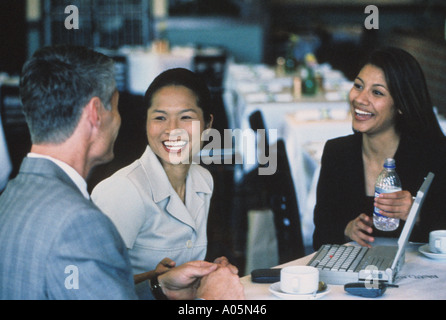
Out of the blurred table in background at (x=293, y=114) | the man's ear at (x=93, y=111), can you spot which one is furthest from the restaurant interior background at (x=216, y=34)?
the man's ear at (x=93, y=111)

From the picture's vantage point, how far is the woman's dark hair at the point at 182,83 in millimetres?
2010

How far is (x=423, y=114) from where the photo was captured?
2361 mm

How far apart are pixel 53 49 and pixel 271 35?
406 inches

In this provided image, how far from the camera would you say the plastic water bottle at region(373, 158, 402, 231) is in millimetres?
2074

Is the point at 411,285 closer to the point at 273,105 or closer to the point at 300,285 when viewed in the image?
the point at 300,285

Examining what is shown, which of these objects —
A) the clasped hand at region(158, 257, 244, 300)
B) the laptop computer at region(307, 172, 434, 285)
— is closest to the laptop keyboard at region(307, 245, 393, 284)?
the laptop computer at region(307, 172, 434, 285)

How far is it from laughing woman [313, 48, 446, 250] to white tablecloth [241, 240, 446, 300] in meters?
0.38

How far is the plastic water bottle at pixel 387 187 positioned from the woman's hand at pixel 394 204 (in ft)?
0.10

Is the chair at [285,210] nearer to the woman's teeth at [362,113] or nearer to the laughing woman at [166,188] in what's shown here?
the woman's teeth at [362,113]

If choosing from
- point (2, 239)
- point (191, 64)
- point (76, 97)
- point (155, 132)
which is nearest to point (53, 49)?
point (76, 97)

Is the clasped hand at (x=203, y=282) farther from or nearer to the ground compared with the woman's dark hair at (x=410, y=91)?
nearer to the ground

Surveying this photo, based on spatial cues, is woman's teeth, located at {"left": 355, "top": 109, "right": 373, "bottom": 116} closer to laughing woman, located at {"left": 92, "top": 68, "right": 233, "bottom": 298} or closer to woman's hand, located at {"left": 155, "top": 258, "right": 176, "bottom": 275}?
laughing woman, located at {"left": 92, "top": 68, "right": 233, "bottom": 298}

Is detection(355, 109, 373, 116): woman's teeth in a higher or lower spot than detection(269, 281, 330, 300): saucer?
higher
